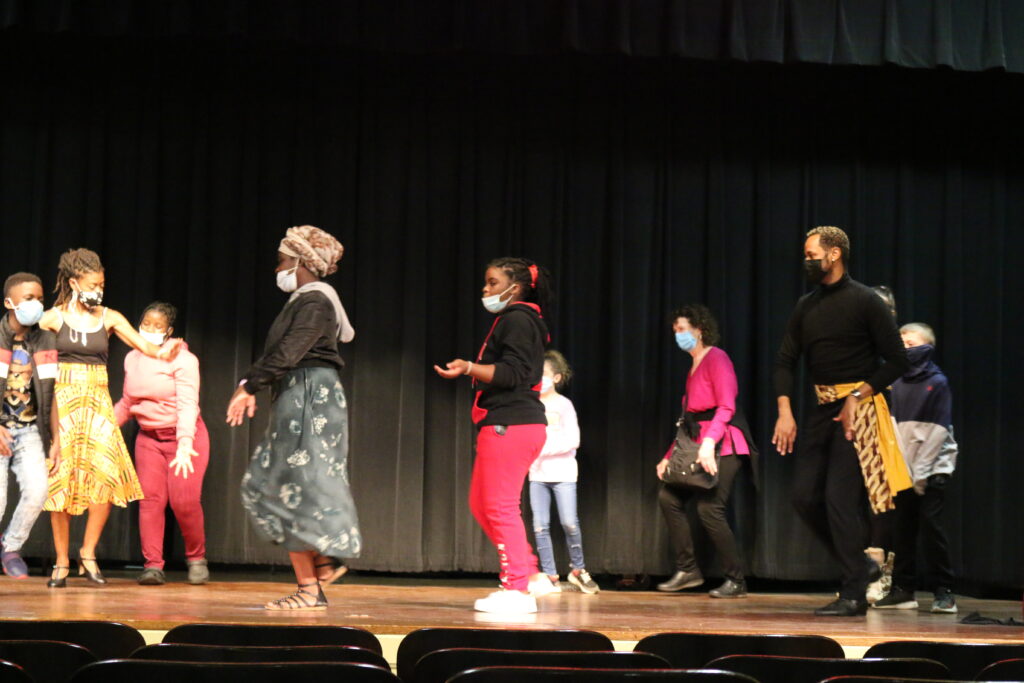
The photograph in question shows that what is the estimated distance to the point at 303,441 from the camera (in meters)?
5.04

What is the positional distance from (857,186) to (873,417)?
339 centimetres

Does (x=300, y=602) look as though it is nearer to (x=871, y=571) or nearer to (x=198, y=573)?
(x=198, y=573)

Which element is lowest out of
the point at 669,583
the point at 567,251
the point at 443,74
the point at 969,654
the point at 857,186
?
the point at 669,583

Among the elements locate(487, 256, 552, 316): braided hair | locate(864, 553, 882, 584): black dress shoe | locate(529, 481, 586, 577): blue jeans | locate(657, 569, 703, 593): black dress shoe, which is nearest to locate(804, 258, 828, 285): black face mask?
locate(487, 256, 552, 316): braided hair

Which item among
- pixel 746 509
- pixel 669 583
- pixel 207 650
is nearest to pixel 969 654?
pixel 207 650

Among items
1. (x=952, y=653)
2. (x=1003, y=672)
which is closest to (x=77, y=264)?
(x=952, y=653)

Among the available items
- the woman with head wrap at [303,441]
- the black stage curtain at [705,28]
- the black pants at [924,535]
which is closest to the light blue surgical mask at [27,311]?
the woman with head wrap at [303,441]

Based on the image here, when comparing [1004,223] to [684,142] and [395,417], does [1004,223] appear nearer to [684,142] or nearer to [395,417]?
[684,142]

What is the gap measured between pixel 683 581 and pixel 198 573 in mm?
3060

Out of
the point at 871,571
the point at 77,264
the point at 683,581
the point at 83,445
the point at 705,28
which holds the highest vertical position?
the point at 705,28

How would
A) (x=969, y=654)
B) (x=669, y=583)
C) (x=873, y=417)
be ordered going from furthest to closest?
(x=669, y=583)
(x=873, y=417)
(x=969, y=654)

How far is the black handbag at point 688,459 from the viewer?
7.38 m

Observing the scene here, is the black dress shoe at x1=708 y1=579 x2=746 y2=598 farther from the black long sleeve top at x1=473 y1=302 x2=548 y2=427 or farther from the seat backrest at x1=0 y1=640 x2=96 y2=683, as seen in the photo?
the seat backrest at x1=0 y1=640 x2=96 y2=683

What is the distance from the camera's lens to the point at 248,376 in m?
4.97
